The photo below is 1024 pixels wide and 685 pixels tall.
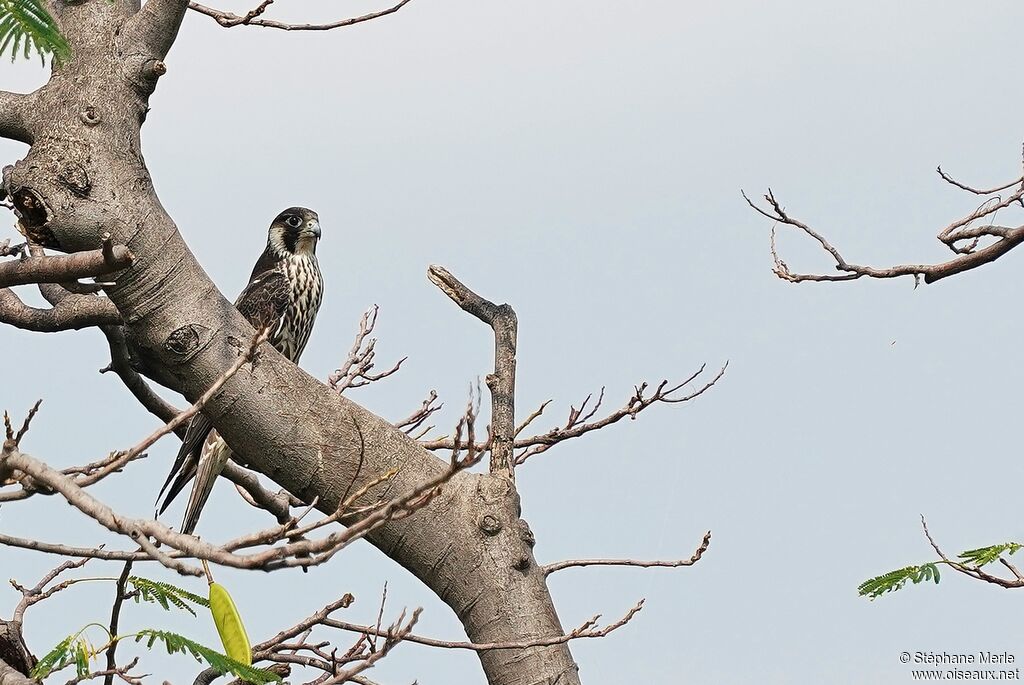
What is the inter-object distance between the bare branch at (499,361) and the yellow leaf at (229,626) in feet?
4.24

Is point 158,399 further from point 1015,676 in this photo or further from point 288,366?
point 1015,676

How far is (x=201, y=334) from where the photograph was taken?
3.17 metres

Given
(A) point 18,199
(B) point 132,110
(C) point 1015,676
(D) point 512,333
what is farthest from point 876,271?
(A) point 18,199

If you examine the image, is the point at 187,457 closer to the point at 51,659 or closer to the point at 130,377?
the point at 130,377

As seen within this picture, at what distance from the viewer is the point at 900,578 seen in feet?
10.6

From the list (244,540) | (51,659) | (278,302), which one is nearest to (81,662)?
(51,659)

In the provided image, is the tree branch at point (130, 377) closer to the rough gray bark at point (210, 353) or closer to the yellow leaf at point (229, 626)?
the rough gray bark at point (210, 353)

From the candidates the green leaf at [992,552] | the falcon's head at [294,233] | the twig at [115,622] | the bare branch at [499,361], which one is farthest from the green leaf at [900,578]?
the falcon's head at [294,233]

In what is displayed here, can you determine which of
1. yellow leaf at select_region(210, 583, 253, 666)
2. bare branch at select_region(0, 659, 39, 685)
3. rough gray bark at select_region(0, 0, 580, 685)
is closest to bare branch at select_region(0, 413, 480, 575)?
yellow leaf at select_region(210, 583, 253, 666)

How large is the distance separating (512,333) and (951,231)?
134 cm

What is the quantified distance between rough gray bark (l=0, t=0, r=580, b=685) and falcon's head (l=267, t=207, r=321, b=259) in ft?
7.15

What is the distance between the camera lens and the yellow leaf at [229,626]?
2256mm

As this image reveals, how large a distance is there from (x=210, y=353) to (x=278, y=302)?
6.84 ft

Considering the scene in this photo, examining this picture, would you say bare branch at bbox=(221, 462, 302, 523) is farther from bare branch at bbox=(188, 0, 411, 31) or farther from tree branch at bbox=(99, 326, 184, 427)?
bare branch at bbox=(188, 0, 411, 31)
